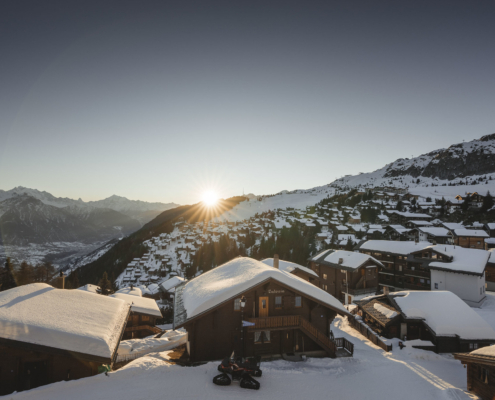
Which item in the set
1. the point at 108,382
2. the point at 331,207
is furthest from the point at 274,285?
the point at 331,207

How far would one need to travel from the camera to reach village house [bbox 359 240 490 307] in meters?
36.5

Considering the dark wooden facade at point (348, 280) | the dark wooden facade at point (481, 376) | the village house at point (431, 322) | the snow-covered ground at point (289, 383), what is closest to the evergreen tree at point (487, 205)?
the dark wooden facade at point (348, 280)

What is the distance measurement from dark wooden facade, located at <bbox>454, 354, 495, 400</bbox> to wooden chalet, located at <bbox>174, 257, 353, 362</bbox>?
23.3ft

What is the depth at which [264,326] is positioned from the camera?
1769cm

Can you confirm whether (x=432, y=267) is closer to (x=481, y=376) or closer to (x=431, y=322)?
(x=431, y=322)

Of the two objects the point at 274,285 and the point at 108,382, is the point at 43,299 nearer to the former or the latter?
the point at 108,382

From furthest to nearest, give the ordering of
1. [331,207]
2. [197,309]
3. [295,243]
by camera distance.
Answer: [331,207] < [295,243] < [197,309]

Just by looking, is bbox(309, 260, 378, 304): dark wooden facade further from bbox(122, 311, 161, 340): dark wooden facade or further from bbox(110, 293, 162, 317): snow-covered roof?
bbox(122, 311, 161, 340): dark wooden facade

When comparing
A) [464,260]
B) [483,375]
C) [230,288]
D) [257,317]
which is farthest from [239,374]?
[464,260]

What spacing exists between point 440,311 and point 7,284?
7054 centimetres

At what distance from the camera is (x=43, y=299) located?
15922mm

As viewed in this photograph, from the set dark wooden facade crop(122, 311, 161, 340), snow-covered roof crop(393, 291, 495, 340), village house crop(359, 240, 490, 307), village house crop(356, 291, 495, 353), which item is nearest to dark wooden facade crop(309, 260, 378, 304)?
village house crop(359, 240, 490, 307)

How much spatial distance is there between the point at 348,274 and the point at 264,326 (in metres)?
31.8

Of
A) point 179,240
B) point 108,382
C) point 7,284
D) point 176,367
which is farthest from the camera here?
point 179,240
